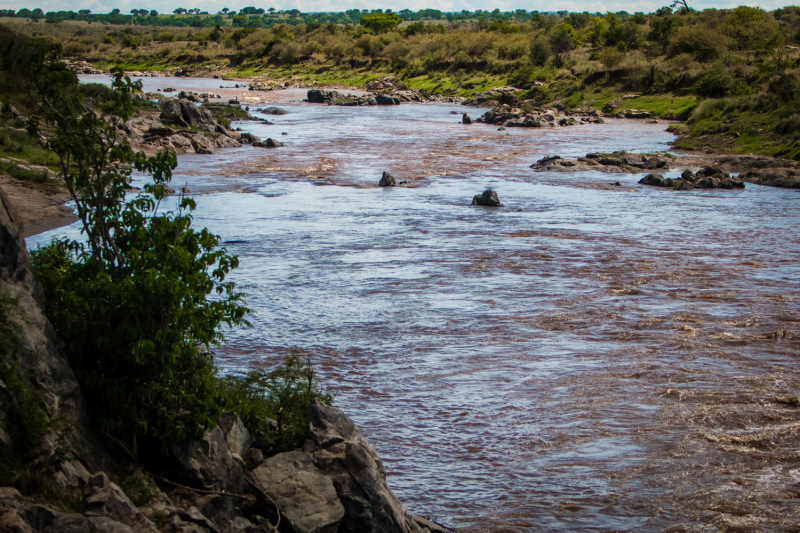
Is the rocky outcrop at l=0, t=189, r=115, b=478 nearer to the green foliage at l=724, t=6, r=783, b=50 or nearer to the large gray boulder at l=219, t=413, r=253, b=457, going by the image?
the large gray boulder at l=219, t=413, r=253, b=457

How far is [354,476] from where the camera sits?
718 centimetres

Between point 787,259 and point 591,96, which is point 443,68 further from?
point 787,259

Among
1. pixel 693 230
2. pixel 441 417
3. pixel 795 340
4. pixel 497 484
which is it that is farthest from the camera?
pixel 693 230

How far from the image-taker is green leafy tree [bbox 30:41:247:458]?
657 centimetres

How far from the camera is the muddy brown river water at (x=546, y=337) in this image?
9422mm

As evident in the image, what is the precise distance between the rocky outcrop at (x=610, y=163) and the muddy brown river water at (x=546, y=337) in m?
4.38

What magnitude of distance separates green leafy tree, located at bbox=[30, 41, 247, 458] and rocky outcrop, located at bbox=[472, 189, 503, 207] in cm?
2105

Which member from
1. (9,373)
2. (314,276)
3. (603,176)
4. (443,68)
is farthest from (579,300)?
(443,68)

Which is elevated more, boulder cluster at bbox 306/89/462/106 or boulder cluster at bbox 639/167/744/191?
boulder cluster at bbox 306/89/462/106

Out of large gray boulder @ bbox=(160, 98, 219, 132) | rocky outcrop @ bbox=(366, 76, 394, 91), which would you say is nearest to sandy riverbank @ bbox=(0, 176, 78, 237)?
large gray boulder @ bbox=(160, 98, 219, 132)

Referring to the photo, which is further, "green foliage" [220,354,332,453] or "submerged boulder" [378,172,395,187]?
"submerged boulder" [378,172,395,187]

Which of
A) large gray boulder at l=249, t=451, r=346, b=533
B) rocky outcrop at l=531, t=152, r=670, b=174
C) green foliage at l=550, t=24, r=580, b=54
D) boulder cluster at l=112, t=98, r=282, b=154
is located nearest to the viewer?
large gray boulder at l=249, t=451, r=346, b=533

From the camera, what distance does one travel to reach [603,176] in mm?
35406

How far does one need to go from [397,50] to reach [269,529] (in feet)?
350
